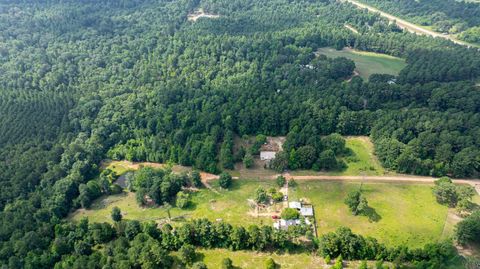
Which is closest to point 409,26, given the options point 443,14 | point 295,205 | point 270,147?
point 443,14

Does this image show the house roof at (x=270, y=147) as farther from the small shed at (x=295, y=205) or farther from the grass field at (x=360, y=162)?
the small shed at (x=295, y=205)

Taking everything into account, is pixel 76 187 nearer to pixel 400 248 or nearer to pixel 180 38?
pixel 400 248

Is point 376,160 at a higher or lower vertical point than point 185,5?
lower

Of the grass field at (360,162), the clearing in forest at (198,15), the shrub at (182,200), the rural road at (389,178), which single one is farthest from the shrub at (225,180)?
the clearing in forest at (198,15)

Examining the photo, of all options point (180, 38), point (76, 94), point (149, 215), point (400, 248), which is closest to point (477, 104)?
point (400, 248)

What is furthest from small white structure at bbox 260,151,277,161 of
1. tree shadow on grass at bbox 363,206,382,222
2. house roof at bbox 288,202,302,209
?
tree shadow on grass at bbox 363,206,382,222

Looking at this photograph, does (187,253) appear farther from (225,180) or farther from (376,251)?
(376,251)

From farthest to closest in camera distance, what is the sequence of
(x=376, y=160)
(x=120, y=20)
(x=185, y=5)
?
(x=185, y=5)
(x=120, y=20)
(x=376, y=160)
